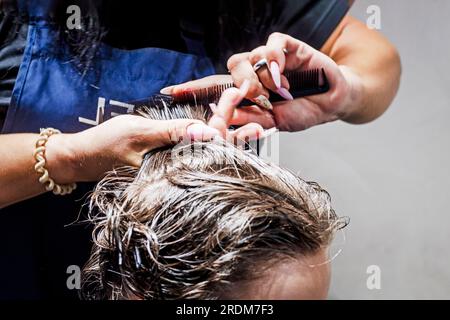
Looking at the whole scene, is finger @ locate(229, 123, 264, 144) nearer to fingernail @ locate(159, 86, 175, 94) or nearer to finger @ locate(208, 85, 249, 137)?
finger @ locate(208, 85, 249, 137)

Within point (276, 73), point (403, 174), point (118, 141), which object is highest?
point (276, 73)

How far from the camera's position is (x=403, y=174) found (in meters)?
1.21

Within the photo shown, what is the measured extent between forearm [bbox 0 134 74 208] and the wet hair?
0.18 metres

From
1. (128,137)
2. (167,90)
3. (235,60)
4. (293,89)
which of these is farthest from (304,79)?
(128,137)

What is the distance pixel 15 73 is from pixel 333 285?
77cm

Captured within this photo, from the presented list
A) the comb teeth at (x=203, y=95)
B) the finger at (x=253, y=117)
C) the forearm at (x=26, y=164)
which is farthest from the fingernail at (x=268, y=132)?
the forearm at (x=26, y=164)

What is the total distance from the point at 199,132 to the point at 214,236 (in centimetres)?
18

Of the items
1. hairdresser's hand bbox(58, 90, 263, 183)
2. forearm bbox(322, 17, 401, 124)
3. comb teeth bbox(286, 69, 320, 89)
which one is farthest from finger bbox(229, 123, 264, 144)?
forearm bbox(322, 17, 401, 124)

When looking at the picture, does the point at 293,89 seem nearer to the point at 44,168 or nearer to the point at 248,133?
the point at 248,133

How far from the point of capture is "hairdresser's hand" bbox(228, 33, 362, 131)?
3.51 ft

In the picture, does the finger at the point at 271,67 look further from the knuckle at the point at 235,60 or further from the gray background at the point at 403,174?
the gray background at the point at 403,174

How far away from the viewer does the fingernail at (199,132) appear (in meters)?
0.89

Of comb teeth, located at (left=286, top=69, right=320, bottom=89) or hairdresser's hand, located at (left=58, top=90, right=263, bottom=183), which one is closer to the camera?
hairdresser's hand, located at (left=58, top=90, right=263, bottom=183)
